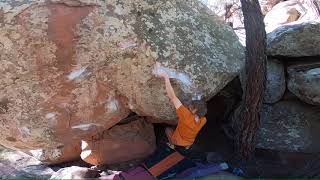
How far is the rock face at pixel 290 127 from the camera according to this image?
6262mm

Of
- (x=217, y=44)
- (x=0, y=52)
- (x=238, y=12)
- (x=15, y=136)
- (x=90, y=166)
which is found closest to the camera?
(x=0, y=52)

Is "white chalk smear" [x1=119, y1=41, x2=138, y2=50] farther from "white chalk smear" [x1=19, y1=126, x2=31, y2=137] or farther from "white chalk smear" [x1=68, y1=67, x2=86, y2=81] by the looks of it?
"white chalk smear" [x1=19, y1=126, x2=31, y2=137]

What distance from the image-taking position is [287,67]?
670 centimetres

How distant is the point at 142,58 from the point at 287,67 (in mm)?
2515

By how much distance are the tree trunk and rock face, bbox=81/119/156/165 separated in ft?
4.32

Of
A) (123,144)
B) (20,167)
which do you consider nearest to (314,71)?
(123,144)

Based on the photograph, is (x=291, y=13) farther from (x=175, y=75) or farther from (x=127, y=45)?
(x=127, y=45)

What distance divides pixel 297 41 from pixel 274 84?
71 cm

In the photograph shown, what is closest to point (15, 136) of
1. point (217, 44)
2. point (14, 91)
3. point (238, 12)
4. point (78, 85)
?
point (14, 91)

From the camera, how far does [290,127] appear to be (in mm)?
6477

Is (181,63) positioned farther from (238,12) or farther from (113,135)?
(238,12)

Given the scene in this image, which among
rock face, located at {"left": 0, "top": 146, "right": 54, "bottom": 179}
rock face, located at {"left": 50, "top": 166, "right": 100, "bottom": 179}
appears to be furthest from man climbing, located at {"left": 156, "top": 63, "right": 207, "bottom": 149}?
rock face, located at {"left": 0, "top": 146, "right": 54, "bottom": 179}

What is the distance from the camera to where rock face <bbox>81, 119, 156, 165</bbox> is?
605 cm

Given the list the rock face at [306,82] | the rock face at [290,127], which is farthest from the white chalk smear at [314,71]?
the rock face at [290,127]
